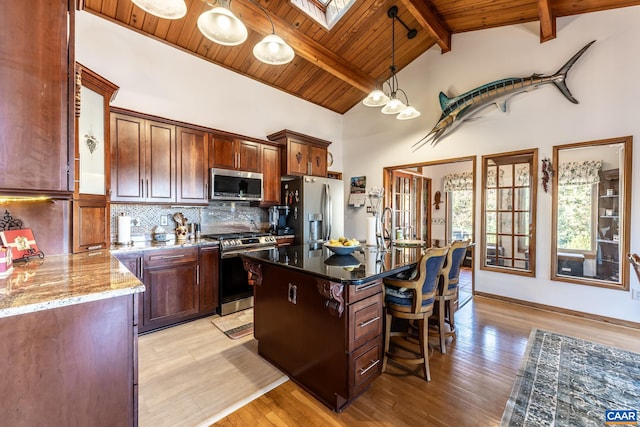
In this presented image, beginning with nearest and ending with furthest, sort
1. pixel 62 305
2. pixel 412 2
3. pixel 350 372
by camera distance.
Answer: pixel 62 305 → pixel 350 372 → pixel 412 2

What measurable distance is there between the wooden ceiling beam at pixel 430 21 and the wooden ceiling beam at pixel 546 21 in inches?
47.0

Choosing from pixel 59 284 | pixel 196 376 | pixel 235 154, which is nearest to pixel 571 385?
pixel 196 376

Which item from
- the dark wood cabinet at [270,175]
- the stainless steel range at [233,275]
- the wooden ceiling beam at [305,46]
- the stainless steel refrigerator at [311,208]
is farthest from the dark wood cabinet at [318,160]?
the stainless steel range at [233,275]

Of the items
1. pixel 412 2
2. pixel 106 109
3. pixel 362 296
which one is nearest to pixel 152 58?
pixel 106 109

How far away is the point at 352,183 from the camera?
5.80 metres

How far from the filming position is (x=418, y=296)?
2.00 metres

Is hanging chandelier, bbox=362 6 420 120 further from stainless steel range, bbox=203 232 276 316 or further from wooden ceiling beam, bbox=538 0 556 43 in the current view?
stainless steel range, bbox=203 232 276 316

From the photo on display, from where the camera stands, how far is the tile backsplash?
128 inches

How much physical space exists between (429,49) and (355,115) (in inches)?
69.8

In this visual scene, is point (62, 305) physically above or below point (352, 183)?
below

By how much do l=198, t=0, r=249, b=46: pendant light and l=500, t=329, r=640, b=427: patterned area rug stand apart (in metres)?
3.10

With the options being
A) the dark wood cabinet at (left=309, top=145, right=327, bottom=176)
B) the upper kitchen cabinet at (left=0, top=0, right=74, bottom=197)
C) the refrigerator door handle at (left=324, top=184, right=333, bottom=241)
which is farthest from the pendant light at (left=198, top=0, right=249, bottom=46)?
the refrigerator door handle at (left=324, top=184, right=333, bottom=241)

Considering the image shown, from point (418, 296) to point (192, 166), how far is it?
300cm

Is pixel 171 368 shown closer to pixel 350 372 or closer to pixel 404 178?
pixel 350 372
